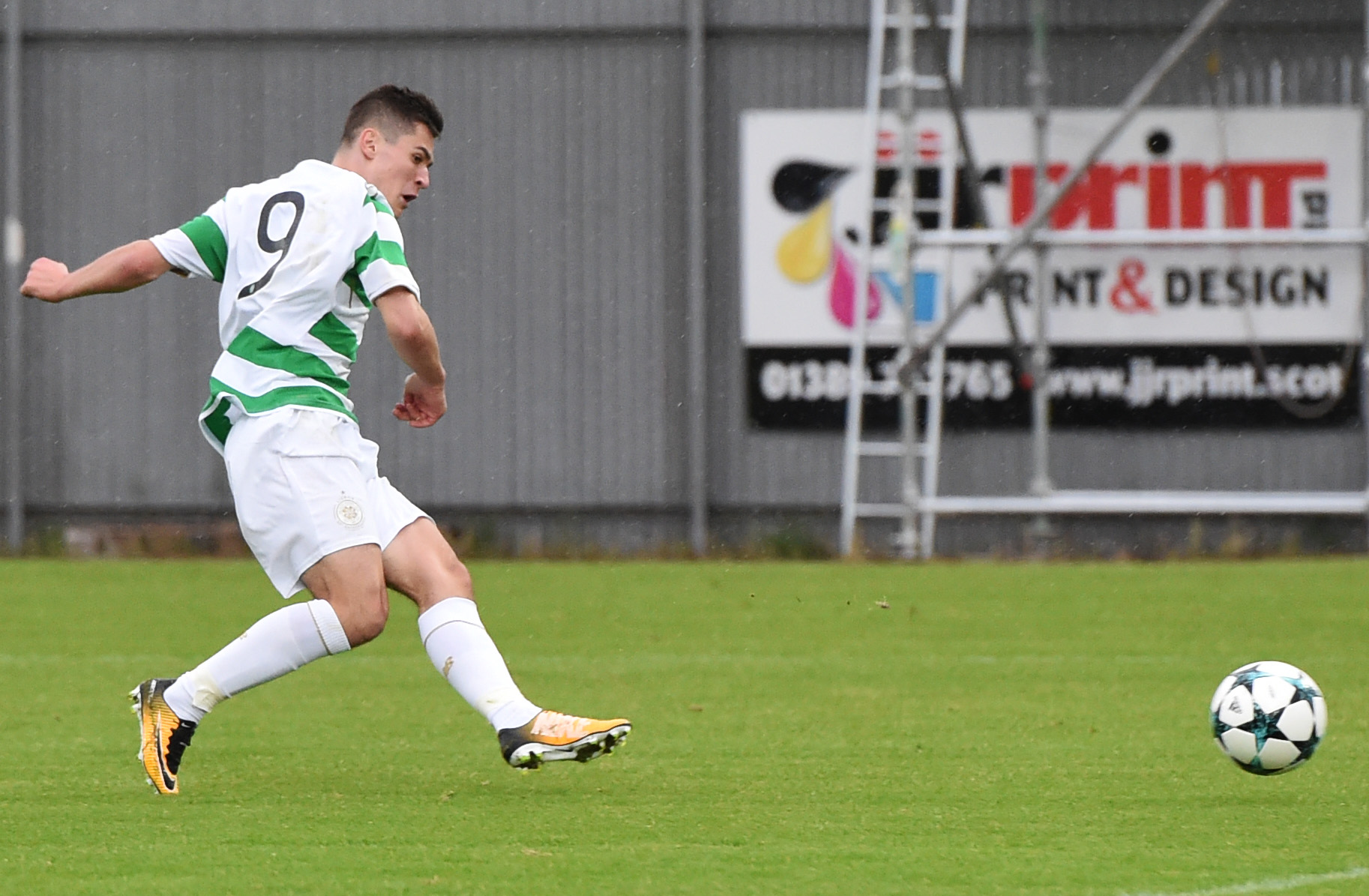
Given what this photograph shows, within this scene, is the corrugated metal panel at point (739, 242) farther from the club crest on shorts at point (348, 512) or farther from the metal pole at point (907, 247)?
the club crest on shorts at point (348, 512)

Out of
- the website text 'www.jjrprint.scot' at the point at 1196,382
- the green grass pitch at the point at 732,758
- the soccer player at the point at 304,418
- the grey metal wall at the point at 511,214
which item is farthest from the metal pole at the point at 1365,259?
the soccer player at the point at 304,418

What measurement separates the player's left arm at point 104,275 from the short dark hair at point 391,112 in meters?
0.60

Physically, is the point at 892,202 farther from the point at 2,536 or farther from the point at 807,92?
the point at 2,536

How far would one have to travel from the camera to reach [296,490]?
5.19 metres

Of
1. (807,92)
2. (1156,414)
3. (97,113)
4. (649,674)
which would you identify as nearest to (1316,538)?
(1156,414)

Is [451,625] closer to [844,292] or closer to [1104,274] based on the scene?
[844,292]

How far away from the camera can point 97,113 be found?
15.3 metres

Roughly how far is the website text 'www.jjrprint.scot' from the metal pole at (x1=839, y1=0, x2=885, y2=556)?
59.6 inches

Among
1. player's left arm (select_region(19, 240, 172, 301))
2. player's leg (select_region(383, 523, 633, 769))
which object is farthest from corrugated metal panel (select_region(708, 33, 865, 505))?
player's left arm (select_region(19, 240, 172, 301))

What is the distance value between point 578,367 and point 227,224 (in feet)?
32.3

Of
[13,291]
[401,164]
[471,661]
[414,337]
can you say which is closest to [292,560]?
[471,661]

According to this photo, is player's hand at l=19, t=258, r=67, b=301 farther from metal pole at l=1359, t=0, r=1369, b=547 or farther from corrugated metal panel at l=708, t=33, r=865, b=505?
metal pole at l=1359, t=0, r=1369, b=547

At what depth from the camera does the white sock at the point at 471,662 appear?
517cm

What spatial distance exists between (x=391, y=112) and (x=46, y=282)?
3.19ft
